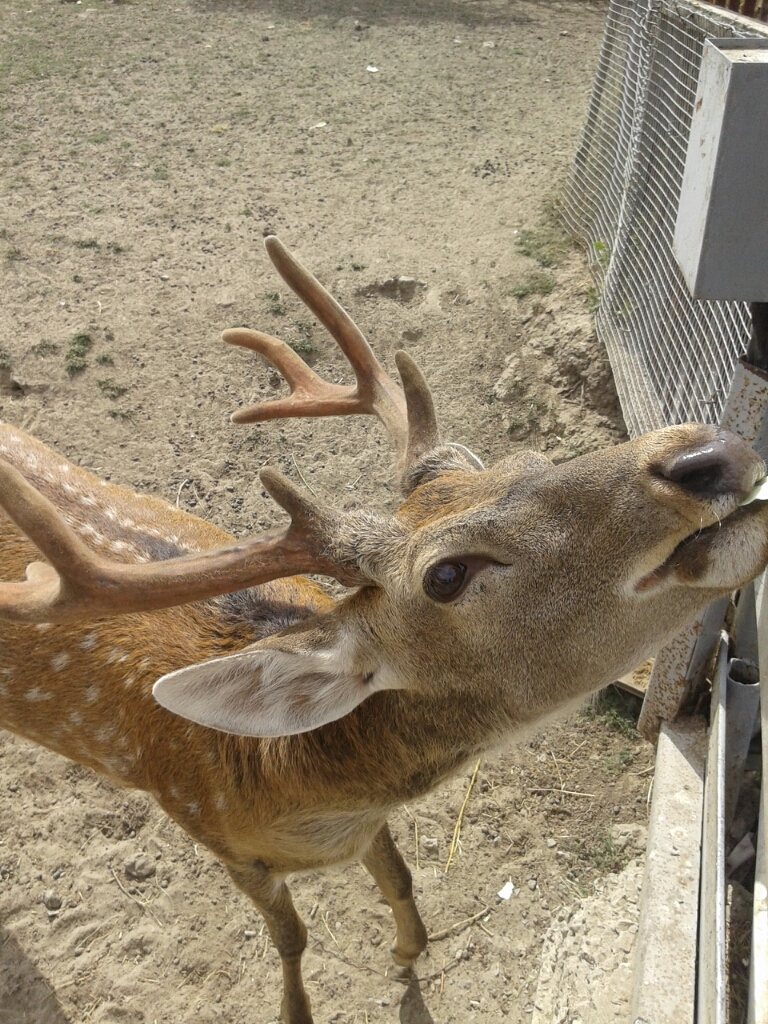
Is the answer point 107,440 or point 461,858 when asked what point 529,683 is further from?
point 107,440

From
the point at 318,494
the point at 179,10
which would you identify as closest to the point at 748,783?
the point at 318,494

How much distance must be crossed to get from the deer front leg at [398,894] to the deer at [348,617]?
0.05 ft

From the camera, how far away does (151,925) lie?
10.1ft

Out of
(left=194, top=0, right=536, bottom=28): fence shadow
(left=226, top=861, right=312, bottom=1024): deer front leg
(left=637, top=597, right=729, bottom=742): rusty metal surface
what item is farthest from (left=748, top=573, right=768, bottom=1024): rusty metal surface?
(left=194, top=0, right=536, bottom=28): fence shadow

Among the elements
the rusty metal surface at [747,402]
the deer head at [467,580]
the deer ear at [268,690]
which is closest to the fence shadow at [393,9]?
the rusty metal surface at [747,402]

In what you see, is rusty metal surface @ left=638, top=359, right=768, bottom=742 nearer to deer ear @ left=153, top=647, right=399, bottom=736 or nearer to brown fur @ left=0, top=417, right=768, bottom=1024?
brown fur @ left=0, top=417, right=768, bottom=1024

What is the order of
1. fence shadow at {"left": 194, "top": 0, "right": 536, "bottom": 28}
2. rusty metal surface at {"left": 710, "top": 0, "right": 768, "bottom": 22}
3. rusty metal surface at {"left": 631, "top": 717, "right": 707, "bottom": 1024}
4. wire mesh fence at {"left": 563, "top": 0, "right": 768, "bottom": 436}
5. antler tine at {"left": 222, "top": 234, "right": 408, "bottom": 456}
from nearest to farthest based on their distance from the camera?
1. rusty metal surface at {"left": 631, "top": 717, "right": 707, "bottom": 1024}
2. antler tine at {"left": 222, "top": 234, "right": 408, "bottom": 456}
3. wire mesh fence at {"left": 563, "top": 0, "right": 768, "bottom": 436}
4. rusty metal surface at {"left": 710, "top": 0, "right": 768, "bottom": 22}
5. fence shadow at {"left": 194, "top": 0, "right": 536, "bottom": 28}

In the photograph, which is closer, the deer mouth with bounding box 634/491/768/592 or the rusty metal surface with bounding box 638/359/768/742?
the deer mouth with bounding box 634/491/768/592

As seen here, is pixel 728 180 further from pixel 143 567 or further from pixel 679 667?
pixel 679 667

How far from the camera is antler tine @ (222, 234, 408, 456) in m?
2.57

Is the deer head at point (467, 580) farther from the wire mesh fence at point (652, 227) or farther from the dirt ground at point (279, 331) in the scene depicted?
the wire mesh fence at point (652, 227)

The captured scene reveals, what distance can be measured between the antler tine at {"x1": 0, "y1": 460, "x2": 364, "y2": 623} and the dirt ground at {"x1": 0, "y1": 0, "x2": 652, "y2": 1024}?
34cm

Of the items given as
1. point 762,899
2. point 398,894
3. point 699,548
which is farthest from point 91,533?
point 762,899

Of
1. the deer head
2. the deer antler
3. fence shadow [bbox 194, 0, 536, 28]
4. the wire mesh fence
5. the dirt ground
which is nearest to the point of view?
the deer head
